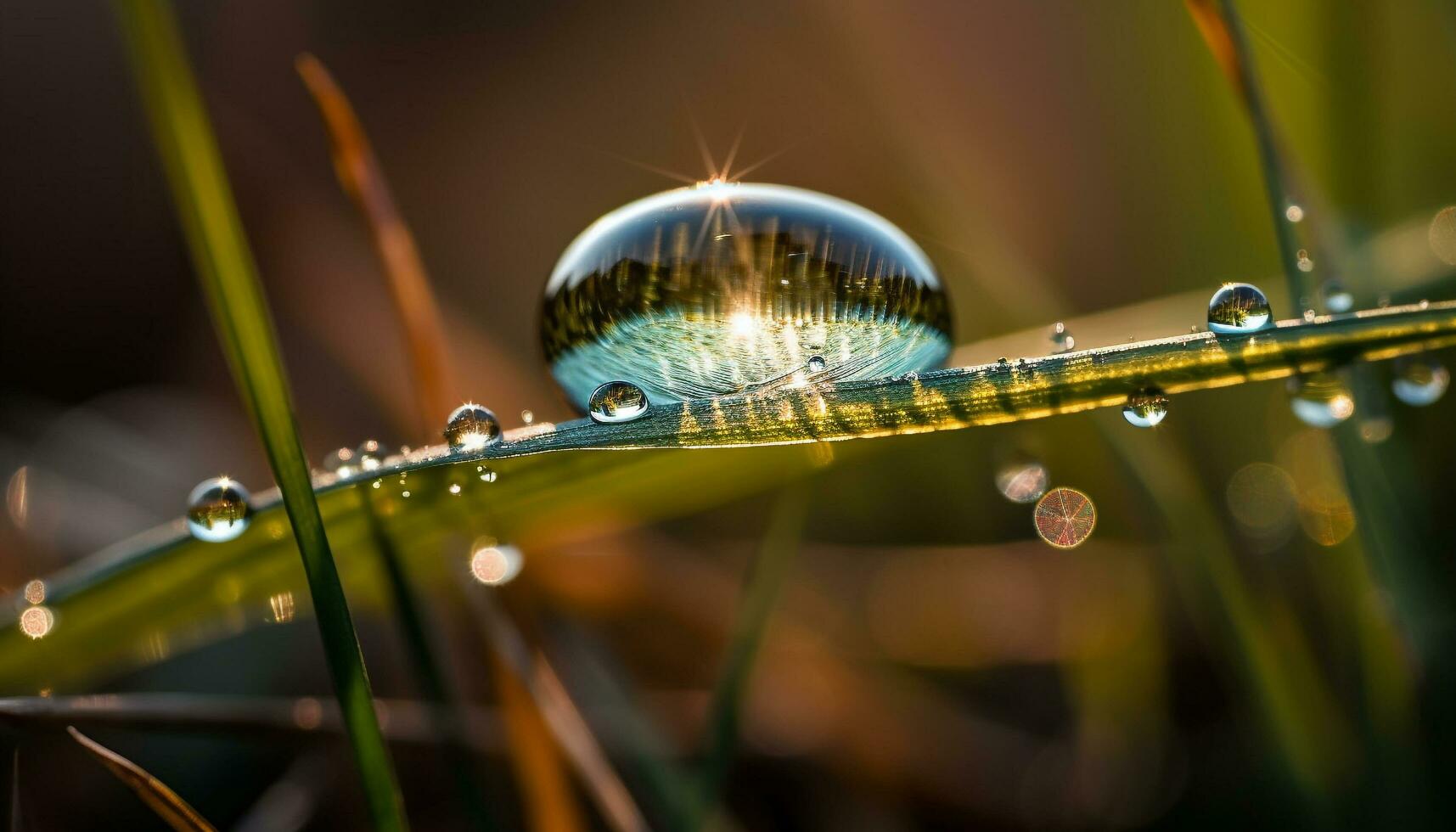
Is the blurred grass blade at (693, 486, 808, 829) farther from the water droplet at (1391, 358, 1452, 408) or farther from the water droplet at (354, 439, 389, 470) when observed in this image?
the water droplet at (1391, 358, 1452, 408)

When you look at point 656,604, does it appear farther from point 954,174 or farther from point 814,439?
point 954,174

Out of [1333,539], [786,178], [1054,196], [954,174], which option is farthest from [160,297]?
[1333,539]

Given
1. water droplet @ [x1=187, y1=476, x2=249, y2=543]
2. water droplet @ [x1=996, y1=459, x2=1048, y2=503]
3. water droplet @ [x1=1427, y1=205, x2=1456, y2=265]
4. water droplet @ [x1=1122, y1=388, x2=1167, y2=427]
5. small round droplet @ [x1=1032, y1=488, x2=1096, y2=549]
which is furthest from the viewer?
small round droplet @ [x1=1032, y1=488, x2=1096, y2=549]

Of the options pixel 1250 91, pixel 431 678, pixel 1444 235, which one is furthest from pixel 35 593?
pixel 1444 235

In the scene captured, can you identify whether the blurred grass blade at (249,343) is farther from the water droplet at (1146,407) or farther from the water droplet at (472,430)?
the water droplet at (1146,407)

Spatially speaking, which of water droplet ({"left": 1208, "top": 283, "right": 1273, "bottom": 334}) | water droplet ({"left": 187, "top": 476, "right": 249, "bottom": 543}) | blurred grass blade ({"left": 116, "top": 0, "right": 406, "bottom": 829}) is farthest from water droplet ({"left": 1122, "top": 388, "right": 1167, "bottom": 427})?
water droplet ({"left": 187, "top": 476, "right": 249, "bottom": 543})

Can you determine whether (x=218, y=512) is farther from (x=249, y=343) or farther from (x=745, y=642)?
(x=745, y=642)

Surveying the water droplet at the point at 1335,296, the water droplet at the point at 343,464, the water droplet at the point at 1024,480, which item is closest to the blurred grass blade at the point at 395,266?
the water droplet at the point at 343,464
